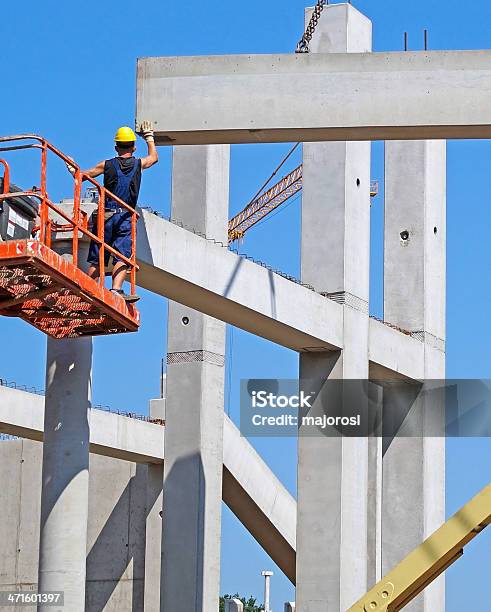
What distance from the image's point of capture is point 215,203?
23578mm

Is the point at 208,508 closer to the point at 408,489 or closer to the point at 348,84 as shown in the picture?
the point at 408,489

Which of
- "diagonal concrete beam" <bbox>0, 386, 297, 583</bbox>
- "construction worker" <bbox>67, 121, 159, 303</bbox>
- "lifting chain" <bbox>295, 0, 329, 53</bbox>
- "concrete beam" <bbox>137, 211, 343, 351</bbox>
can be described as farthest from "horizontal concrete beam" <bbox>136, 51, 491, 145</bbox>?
"diagonal concrete beam" <bbox>0, 386, 297, 583</bbox>

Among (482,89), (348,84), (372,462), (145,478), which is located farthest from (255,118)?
(145,478)

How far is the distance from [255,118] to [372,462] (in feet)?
43.7

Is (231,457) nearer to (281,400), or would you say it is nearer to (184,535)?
(184,535)

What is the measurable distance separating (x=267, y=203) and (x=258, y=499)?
1522 inches

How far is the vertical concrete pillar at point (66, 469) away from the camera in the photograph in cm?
1616

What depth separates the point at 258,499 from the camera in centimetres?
2897

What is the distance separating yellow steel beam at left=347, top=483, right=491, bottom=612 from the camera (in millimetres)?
13664

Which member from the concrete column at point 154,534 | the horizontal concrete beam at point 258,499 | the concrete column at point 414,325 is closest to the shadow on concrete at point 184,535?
the horizontal concrete beam at point 258,499

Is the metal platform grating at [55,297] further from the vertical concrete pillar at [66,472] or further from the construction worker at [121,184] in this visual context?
the vertical concrete pillar at [66,472]

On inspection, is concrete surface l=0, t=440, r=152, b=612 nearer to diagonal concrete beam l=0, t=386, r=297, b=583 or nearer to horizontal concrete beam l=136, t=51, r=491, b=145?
diagonal concrete beam l=0, t=386, r=297, b=583

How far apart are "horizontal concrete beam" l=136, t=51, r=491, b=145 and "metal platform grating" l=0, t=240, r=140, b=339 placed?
2807 mm

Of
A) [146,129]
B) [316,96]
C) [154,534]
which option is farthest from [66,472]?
[154,534]
